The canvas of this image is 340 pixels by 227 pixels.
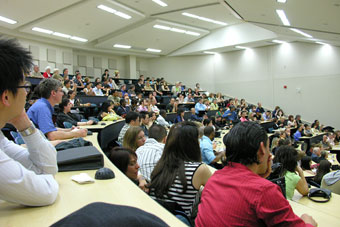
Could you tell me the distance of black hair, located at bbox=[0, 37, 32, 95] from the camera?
3.48ft

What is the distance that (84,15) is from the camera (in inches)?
460

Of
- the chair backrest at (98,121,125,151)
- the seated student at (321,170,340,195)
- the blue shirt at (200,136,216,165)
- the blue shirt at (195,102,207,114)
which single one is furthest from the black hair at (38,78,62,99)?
the blue shirt at (195,102,207,114)

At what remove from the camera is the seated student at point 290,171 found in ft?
9.30

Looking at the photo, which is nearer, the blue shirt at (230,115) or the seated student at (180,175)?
the seated student at (180,175)

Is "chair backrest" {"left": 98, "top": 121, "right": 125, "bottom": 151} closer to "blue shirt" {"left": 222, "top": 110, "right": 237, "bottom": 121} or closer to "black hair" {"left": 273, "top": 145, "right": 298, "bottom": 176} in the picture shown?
"black hair" {"left": 273, "top": 145, "right": 298, "bottom": 176}

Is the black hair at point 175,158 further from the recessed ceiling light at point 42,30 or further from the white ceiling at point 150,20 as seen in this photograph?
the recessed ceiling light at point 42,30

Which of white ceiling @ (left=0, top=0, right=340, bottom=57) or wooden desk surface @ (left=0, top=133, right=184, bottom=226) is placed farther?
white ceiling @ (left=0, top=0, right=340, bottom=57)

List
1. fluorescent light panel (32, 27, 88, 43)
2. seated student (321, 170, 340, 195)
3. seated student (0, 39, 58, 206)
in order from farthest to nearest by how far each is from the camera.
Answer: fluorescent light panel (32, 27, 88, 43) → seated student (321, 170, 340, 195) → seated student (0, 39, 58, 206)

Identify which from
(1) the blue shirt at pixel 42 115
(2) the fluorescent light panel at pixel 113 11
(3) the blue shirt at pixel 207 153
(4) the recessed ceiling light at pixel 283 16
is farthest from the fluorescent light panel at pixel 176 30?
(1) the blue shirt at pixel 42 115

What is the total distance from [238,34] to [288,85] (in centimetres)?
398

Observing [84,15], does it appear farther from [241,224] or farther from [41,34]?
[241,224]

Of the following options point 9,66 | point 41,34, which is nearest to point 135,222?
point 9,66

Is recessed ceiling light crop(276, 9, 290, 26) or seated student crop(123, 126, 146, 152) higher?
recessed ceiling light crop(276, 9, 290, 26)

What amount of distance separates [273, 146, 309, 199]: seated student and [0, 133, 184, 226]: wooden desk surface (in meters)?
1.92
